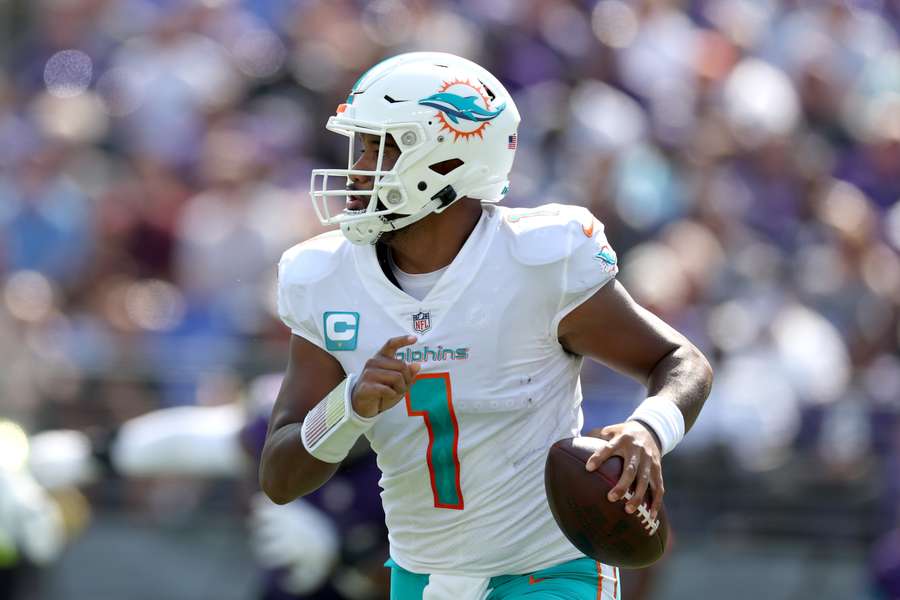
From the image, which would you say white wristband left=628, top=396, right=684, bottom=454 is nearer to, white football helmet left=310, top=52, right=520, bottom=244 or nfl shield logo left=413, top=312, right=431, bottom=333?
nfl shield logo left=413, top=312, right=431, bottom=333

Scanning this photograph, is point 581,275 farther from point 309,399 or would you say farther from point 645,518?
point 309,399

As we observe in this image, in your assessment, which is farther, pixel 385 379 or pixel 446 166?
pixel 446 166

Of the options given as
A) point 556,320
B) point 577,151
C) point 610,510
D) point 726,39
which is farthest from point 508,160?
point 726,39

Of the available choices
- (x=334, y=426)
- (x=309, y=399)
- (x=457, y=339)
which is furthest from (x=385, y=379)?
(x=309, y=399)

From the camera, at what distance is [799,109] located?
32.0 ft

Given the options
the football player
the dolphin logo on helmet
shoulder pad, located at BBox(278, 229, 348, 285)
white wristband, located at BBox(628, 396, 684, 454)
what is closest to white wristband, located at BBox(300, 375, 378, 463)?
the football player

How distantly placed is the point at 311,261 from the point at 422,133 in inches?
17.3

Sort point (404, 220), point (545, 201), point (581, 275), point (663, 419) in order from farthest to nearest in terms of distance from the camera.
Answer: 1. point (545, 201)
2. point (404, 220)
3. point (581, 275)
4. point (663, 419)

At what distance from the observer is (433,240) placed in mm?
4016

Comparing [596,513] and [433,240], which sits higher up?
[433,240]

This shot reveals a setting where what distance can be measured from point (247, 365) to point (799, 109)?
3.86 meters

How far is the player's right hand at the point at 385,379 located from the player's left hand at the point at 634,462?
0.44 m

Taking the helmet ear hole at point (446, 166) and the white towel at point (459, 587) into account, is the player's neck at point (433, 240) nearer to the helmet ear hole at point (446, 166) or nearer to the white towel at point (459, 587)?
the helmet ear hole at point (446, 166)

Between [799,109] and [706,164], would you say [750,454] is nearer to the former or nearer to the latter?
[706,164]
